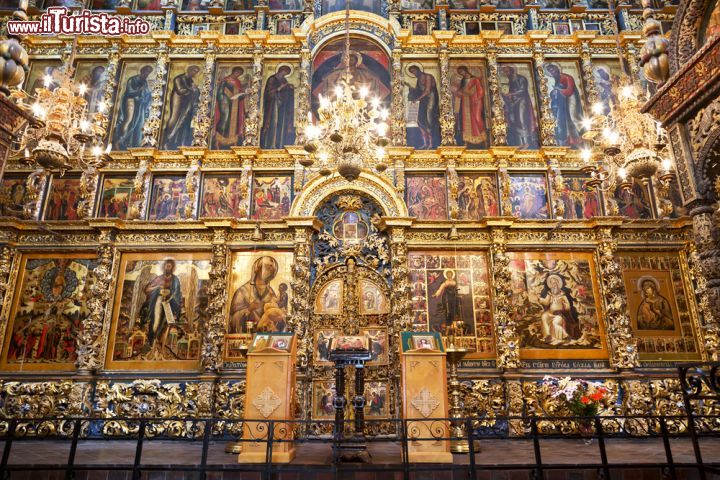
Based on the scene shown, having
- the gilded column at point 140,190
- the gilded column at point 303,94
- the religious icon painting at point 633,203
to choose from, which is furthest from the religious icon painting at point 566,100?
the gilded column at point 140,190

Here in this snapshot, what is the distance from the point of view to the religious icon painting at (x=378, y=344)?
396 inches

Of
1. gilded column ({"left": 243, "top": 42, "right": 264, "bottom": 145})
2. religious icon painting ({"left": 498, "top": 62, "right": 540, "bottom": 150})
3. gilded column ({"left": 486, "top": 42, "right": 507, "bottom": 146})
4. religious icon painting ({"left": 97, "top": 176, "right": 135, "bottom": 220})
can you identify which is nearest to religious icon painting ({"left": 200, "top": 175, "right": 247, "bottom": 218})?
gilded column ({"left": 243, "top": 42, "right": 264, "bottom": 145})

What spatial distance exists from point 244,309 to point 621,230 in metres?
8.76

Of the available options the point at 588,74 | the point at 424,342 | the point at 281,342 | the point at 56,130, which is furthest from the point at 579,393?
the point at 56,130

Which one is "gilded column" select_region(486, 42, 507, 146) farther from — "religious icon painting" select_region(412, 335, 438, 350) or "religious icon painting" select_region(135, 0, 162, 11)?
"religious icon painting" select_region(135, 0, 162, 11)

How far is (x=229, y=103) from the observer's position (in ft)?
39.3

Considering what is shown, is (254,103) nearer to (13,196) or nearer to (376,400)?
(13,196)

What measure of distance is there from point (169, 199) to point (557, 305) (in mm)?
9284

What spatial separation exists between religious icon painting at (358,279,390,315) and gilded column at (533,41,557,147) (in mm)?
5454

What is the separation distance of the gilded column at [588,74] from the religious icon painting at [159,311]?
33.6 feet

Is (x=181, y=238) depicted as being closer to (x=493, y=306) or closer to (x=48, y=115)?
(x=48, y=115)

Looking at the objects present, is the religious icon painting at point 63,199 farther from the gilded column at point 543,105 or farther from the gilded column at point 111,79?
the gilded column at point 543,105

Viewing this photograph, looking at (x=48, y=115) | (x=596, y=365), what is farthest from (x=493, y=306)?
(x=48, y=115)

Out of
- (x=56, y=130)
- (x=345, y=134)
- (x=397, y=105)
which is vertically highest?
(x=397, y=105)
